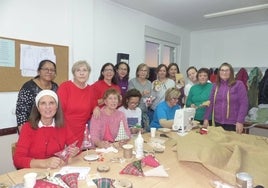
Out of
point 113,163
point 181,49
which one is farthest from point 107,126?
point 181,49

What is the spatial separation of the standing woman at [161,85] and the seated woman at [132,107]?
2.55 ft

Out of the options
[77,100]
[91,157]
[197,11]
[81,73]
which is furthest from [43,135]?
[197,11]

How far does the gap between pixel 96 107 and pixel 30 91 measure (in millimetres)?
717

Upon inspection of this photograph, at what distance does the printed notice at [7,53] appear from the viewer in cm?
270

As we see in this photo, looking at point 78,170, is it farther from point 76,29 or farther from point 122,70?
point 76,29

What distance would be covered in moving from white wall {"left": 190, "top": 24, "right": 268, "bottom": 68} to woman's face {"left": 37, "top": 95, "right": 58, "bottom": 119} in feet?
16.0

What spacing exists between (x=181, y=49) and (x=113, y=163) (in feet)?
15.7

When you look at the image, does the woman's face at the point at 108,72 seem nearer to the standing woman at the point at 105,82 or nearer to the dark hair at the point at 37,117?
the standing woman at the point at 105,82

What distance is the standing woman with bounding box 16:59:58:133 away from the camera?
2.45 m

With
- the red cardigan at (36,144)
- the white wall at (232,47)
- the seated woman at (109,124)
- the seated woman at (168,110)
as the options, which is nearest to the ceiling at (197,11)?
the white wall at (232,47)

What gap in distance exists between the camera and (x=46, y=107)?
1827 mm

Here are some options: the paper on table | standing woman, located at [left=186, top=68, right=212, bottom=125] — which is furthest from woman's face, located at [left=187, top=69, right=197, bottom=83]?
the paper on table

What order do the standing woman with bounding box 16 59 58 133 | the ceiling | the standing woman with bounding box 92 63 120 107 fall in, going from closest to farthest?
1. the standing woman with bounding box 16 59 58 133
2. the standing woman with bounding box 92 63 120 107
3. the ceiling

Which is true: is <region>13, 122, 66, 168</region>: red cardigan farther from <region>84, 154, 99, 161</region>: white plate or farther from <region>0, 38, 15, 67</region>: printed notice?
<region>0, 38, 15, 67</region>: printed notice
